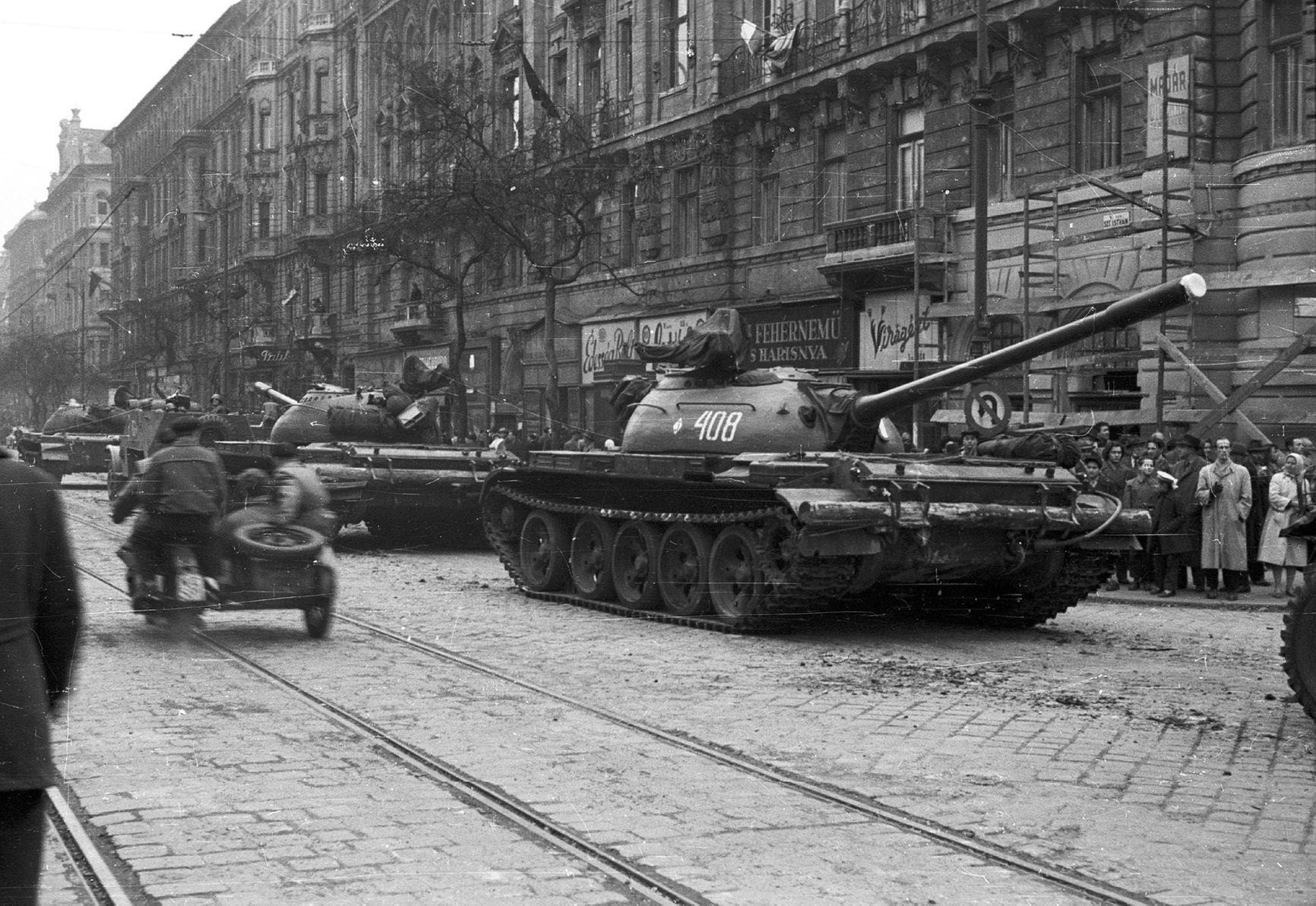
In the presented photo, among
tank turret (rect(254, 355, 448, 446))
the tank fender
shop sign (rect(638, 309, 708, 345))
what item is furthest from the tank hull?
shop sign (rect(638, 309, 708, 345))

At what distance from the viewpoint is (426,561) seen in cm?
1859

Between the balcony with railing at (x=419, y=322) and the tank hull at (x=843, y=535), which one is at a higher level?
the balcony with railing at (x=419, y=322)

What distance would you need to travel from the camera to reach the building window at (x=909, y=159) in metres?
25.0

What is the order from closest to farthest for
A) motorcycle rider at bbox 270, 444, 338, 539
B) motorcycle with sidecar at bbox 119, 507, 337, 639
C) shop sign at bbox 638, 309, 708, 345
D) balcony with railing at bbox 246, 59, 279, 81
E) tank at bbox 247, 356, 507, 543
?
1. motorcycle with sidecar at bbox 119, 507, 337, 639
2. motorcycle rider at bbox 270, 444, 338, 539
3. tank at bbox 247, 356, 507, 543
4. shop sign at bbox 638, 309, 708, 345
5. balcony with railing at bbox 246, 59, 279, 81

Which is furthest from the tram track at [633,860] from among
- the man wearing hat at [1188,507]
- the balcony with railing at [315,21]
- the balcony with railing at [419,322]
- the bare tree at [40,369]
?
the balcony with railing at [315,21]

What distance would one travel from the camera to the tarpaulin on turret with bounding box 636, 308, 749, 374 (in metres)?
13.4

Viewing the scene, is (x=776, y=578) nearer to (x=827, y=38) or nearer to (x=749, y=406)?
Result: (x=749, y=406)

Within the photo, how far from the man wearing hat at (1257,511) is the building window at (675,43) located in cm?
1750

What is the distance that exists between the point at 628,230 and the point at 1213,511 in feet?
67.3

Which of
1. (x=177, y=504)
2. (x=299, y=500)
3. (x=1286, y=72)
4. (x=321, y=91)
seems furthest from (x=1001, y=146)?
(x=321, y=91)

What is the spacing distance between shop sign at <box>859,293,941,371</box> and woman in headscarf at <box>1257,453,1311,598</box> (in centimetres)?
944

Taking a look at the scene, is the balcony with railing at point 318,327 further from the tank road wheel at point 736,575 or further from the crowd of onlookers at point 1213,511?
the tank road wheel at point 736,575

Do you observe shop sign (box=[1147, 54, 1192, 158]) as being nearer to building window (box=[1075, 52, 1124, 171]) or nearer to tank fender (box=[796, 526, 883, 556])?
building window (box=[1075, 52, 1124, 171])

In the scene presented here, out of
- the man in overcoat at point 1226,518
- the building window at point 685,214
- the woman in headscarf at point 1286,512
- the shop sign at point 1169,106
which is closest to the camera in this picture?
the woman in headscarf at point 1286,512
